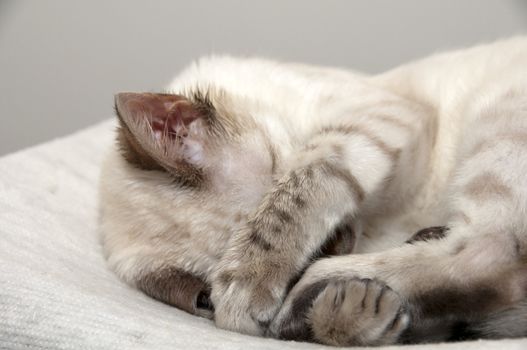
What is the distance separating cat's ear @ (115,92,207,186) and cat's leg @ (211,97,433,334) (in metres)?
0.24

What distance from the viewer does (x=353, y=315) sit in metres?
1.13

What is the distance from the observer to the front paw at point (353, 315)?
1130 millimetres

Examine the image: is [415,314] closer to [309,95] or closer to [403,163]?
[403,163]

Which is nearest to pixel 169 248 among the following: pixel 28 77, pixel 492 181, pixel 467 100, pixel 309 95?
pixel 309 95

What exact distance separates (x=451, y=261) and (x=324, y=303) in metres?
0.27

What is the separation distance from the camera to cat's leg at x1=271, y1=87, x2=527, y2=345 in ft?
3.82

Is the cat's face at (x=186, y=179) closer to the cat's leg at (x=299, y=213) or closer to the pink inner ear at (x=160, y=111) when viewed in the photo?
the pink inner ear at (x=160, y=111)

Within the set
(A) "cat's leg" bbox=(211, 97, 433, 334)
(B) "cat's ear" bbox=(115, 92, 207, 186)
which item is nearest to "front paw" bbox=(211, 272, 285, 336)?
(A) "cat's leg" bbox=(211, 97, 433, 334)

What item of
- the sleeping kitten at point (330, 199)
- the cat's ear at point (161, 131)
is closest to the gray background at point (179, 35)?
the sleeping kitten at point (330, 199)

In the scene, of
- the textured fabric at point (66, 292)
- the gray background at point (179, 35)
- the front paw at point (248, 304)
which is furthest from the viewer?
the gray background at point (179, 35)

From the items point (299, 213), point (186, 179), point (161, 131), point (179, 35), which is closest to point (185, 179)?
point (186, 179)

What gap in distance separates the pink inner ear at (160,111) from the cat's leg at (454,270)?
0.46 metres

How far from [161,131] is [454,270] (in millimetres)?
698

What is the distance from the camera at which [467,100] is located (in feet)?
5.44
